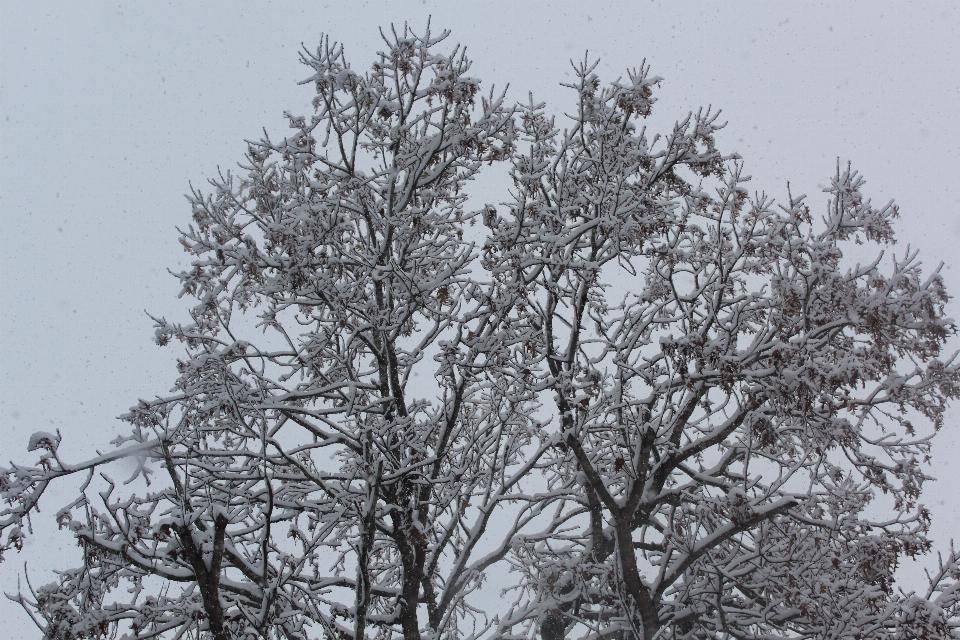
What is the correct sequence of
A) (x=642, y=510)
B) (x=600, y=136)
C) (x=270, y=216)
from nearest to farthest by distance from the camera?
(x=270, y=216) → (x=600, y=136) → (x=642, y=510)

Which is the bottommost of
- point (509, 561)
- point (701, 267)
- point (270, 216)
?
point (509, 561)

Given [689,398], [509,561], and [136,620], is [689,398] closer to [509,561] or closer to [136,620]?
[509,561]

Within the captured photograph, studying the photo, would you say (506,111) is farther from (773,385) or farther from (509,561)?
(509,561)

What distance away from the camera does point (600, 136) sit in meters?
8.07

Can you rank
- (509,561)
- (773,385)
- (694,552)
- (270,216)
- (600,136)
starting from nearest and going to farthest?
(773,385) < (270,216) < (694,552) < (600,136) < (509,561)

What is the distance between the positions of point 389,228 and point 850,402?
485 cm

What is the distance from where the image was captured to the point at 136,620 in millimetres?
6320

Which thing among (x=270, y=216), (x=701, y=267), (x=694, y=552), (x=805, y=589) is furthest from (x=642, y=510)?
(x=270, y=216)

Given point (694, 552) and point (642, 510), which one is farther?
point (642, 510)

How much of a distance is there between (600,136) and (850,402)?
3.86m

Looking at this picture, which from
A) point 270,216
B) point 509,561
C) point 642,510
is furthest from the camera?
point 509,561

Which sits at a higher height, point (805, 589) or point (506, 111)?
point (506, 111)

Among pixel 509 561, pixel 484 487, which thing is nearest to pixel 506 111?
pixel 484 487

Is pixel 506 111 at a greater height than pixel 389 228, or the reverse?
pixel 506 111
